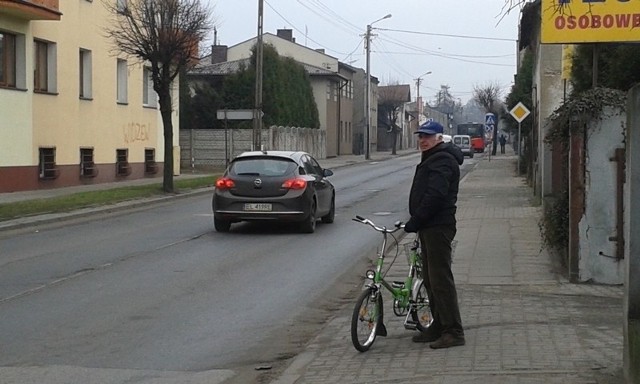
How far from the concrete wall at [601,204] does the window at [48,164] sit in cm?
2232

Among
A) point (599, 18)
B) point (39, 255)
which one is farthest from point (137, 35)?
point (599, 18)

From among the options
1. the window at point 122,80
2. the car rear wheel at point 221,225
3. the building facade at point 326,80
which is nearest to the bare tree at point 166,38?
the window at point 122,80

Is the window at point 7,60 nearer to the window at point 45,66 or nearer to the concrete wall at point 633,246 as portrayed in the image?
the window at point 45,66

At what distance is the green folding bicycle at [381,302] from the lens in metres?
7.90

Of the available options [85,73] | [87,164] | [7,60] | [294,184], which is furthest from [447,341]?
[85,73]

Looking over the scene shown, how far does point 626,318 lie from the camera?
20.9 ft

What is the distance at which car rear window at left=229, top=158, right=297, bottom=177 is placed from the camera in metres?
17.9

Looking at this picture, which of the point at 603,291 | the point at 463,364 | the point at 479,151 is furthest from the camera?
the point at 479,151

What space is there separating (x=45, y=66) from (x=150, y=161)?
9.29m

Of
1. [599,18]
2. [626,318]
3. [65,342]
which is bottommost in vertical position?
[65,342]

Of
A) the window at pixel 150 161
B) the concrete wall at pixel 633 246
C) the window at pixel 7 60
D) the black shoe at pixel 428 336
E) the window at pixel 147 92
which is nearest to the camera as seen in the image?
the concrete wall at pixel 633 246

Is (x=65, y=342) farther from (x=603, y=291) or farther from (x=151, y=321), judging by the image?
(x=603, y=291)

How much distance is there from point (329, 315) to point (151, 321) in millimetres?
1795

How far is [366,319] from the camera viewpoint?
7.94m
